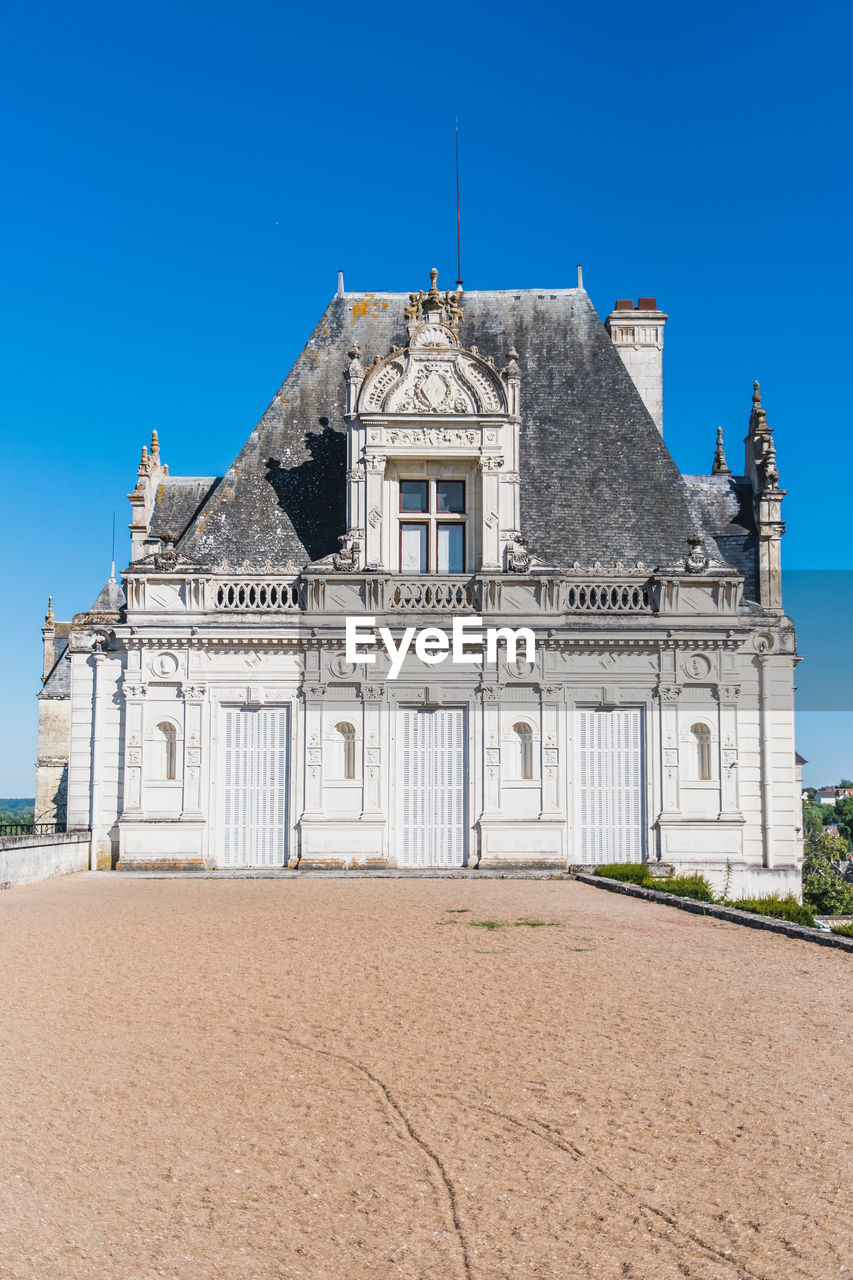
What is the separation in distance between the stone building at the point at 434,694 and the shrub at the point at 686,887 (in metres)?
3.61

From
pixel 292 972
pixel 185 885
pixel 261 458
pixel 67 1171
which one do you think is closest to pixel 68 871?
pixel 185 885

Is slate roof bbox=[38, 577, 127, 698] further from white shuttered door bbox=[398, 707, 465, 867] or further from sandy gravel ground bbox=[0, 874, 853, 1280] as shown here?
sandy gravel ground bbox=[0, 874, 853, 1280]

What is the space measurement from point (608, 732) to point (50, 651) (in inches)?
1470

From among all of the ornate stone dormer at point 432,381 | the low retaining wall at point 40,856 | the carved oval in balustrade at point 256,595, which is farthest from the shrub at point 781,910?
the ornate stone dormer at point 432,381

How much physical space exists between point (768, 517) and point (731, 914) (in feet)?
42.0

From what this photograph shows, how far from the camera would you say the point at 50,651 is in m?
52.5

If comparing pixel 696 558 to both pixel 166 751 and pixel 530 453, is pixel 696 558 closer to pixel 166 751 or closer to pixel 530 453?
pixel 530 453

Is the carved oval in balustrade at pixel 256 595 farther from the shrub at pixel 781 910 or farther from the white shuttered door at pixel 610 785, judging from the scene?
the shrub at pixel 781 910

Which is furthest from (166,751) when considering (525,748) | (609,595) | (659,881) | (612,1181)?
(612,1181)

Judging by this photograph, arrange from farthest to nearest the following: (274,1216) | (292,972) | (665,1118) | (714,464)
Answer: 1. (714,464)
2. (292,972)
3. (665,1118)
4. (274,1216)

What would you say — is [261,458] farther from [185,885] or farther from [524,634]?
[185,885]

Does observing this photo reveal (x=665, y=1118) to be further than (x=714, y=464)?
No

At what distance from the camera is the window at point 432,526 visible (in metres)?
22.9

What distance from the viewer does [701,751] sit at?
70.9 feet
